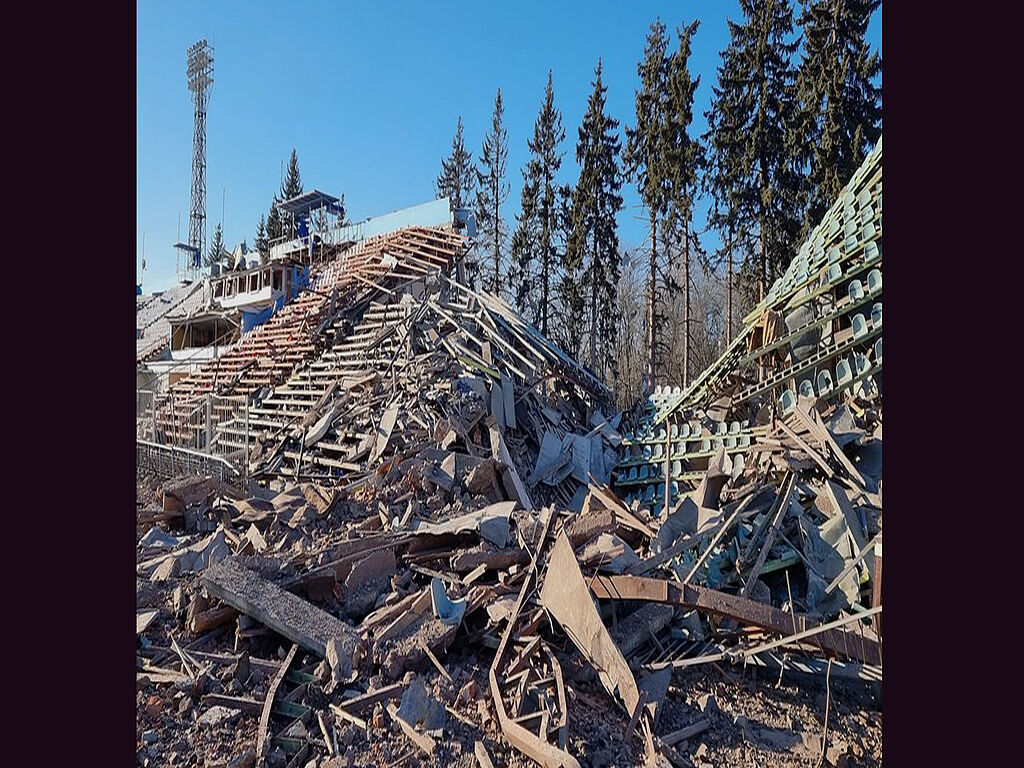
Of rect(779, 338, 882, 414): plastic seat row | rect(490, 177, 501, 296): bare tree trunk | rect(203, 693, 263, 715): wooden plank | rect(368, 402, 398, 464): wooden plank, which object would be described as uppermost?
rect(490, 177, 501, 296): bare tree trunk

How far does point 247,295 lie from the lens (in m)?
27.5

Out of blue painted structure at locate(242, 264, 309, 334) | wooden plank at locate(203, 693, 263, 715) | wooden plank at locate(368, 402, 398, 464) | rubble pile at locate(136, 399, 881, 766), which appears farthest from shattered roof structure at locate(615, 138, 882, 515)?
blue painted structure at locate(242, 264, 309, 334)

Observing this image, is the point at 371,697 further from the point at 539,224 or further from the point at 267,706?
the point at 539,224

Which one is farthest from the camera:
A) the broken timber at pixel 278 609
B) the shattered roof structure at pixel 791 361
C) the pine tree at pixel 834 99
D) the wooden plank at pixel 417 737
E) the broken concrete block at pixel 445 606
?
the pine tree at pixel 834 99

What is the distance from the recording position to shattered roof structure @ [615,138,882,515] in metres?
8.80

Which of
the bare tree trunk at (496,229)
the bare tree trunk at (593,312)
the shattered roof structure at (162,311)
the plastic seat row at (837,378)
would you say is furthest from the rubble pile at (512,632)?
the shattered roof structure at (162,311)

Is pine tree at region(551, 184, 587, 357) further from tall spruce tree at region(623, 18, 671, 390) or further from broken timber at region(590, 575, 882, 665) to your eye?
broken timber at region(590, 575, 882, 665)

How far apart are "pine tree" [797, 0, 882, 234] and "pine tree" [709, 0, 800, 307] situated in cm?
78

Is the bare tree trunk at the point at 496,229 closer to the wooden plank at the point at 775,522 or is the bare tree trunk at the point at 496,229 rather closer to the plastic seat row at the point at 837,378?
the plastic seat row at the point at 837,378

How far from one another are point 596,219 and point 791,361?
22.1m

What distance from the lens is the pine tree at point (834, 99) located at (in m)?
20.7

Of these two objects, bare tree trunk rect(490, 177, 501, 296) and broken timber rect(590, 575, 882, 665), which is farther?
bare tree trunk rect(490, 177, 501, 296)

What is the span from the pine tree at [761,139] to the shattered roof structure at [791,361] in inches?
464

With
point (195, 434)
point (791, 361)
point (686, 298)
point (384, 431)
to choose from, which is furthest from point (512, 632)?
point (686, 298)
